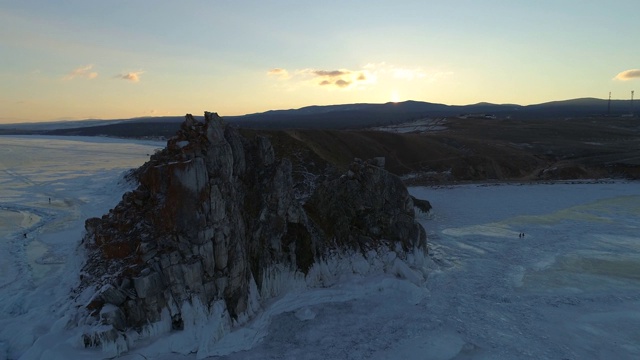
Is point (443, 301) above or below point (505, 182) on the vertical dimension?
below

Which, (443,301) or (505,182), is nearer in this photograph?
(443,301)

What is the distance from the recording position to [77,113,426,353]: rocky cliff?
16.5 m

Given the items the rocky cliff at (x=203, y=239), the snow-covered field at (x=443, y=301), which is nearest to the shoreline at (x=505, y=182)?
the snow-covered field at (x=443, y=301)

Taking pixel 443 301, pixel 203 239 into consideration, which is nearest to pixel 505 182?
pixel 443 301

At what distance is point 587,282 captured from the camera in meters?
24.0

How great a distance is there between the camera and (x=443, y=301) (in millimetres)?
21562

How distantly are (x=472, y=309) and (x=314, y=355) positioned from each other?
831cm

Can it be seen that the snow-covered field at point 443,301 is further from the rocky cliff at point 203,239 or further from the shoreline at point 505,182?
the shoreline at point 505,182

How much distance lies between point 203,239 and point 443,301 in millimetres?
11743

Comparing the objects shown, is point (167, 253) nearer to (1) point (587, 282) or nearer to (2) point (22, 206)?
(1) point (587, 282)

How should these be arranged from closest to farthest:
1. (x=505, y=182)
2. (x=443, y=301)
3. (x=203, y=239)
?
(x=203, y=239), (x=443, y=301), (x=505, y=182)

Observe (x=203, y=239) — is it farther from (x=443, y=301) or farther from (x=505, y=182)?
(x=505, y=182)

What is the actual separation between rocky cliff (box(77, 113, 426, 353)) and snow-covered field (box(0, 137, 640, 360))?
44.5 inches

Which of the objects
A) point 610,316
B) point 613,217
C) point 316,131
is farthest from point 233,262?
point 316,131
